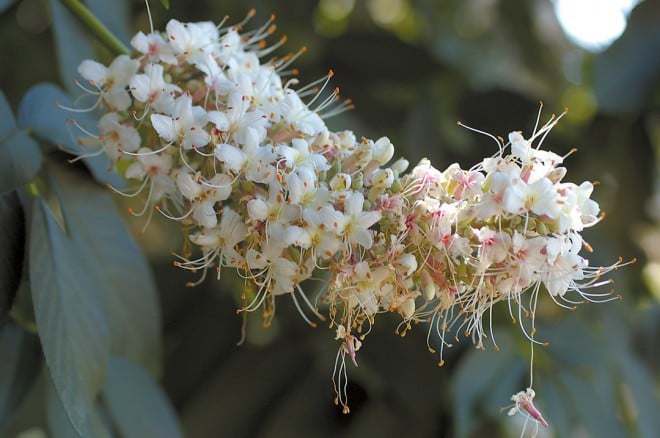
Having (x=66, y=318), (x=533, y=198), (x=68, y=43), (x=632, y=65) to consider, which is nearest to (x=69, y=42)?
(x=68, y=43)

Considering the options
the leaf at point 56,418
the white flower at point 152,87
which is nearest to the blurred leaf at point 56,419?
the leaf at point 56,418

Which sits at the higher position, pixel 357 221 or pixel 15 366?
pixel 357 221

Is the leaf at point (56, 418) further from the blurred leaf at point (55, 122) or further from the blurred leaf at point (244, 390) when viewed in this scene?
the blurred leaf at point (244, 390)

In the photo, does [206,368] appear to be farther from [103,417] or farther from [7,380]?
[7,380]

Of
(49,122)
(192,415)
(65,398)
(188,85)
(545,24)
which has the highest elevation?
(545,24)

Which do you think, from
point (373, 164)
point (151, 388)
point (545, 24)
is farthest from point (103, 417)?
point (545, 24)

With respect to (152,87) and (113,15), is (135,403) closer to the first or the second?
(152,87)
